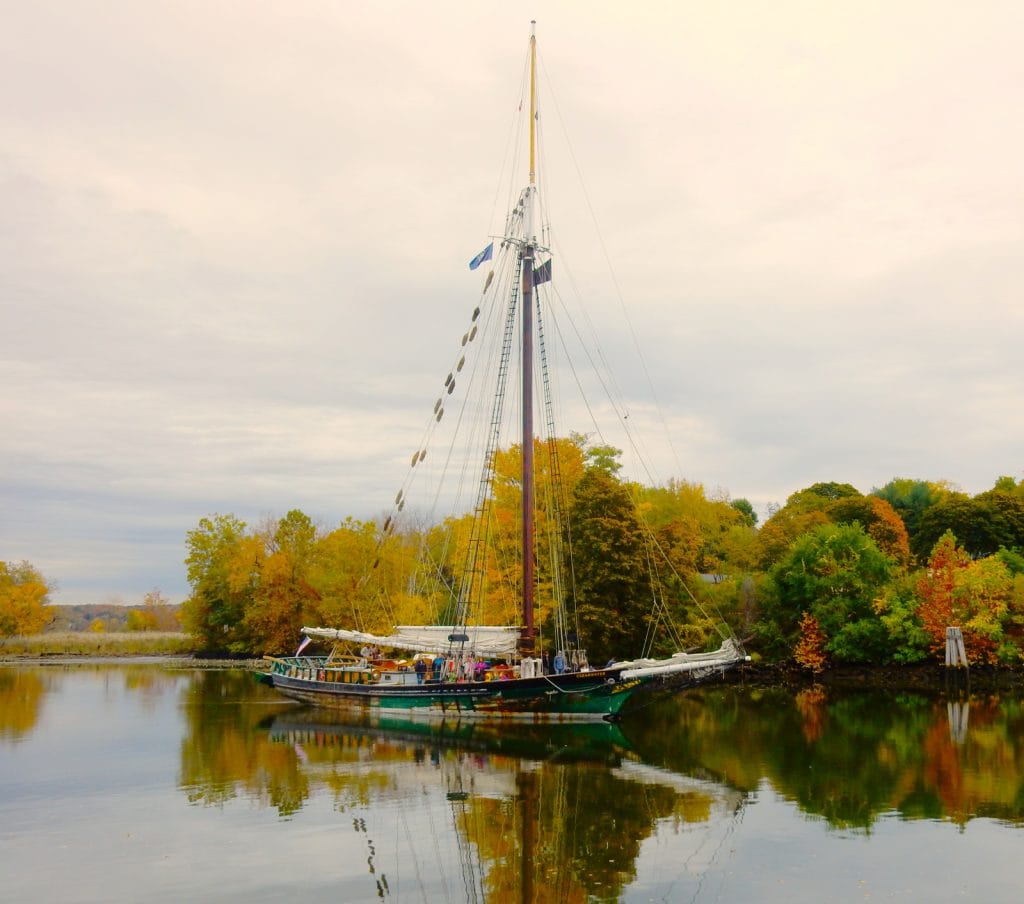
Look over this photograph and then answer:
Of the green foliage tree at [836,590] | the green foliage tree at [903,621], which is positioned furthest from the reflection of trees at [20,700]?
the green foliage tree at [903,621]

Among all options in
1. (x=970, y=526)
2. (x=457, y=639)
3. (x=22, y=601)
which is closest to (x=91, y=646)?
(x=22, y=601)

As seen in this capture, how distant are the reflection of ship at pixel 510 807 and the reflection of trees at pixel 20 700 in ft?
32.7

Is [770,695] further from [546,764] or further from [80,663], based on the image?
[80,663]

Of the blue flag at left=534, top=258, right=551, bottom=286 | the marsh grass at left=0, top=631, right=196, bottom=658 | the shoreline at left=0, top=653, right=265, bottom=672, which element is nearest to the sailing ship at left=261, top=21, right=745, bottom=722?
the blue flag at left=534, top=258, right=551, bottom=286

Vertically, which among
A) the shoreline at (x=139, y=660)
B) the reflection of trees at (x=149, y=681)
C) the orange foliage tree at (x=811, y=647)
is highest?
the orange foliage tree at (x=811, y=647)

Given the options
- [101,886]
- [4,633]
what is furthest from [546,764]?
[4,633]

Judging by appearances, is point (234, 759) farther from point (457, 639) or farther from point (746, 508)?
Result: point (746, 508)

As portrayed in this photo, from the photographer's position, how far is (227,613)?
88875 mm

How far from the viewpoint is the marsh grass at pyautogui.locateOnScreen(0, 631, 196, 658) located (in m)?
87.2

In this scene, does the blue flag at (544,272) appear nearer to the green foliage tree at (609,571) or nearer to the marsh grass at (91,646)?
the green foliage tree at (609,571)

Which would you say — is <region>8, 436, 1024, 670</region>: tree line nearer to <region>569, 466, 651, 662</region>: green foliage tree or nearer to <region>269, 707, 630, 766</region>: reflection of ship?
<region>569, 466, 651, 662</region>: green foliage tree

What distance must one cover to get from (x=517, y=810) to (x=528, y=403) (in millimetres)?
21200

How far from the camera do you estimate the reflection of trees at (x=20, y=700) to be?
34.3m

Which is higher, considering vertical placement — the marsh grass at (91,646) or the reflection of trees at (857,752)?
the reflection of trees at (857,752)
